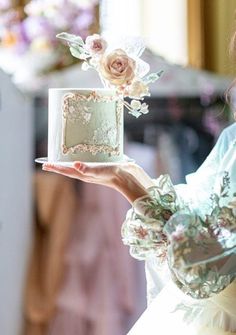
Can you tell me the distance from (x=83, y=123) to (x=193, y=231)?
256mm

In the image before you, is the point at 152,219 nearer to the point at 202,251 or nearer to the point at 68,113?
the point at 202,251

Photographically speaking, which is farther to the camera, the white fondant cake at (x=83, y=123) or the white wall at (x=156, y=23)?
the white wall at (x=156, y=23)

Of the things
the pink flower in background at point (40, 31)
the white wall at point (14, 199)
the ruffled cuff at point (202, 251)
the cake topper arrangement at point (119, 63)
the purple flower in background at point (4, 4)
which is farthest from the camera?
the purple flower in background at point (4, 4)

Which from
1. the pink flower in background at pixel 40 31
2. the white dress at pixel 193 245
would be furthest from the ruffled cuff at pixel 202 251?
the pink flower in background at pixel 40 31

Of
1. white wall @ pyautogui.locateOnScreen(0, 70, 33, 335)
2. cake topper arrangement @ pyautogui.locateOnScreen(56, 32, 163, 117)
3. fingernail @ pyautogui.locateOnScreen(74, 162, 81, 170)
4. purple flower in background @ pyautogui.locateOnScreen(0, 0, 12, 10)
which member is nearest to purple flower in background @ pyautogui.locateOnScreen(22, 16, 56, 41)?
purple flower in background @ pyautogui.locateOnScreen(0, 0, 12, 10)

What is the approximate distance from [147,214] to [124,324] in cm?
127

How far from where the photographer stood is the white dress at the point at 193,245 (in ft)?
4.31

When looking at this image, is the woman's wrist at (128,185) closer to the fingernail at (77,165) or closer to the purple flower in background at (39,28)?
the fingernail at (77,165)

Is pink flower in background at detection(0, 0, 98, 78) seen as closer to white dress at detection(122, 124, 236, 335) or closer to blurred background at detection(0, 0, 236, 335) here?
blurred background at detection(0, 0, 236, 335)

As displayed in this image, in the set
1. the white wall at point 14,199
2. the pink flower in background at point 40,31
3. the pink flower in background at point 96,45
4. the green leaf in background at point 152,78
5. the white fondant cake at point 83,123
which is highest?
the pink flower in background at point 40,31

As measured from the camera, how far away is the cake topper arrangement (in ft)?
4.61

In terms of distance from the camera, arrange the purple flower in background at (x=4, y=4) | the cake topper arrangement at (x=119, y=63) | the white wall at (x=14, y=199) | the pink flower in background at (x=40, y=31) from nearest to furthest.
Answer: the cake topper arrangement at (x=119, y=63)
the white wall at (x=14, y=199)
the pink flower in background at (x=40, y=31)
the purple flower in background at (x=4, y=4)

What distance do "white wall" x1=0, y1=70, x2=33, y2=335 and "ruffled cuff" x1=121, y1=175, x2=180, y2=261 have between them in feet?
3.21

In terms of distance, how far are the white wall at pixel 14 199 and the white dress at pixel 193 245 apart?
94cm
